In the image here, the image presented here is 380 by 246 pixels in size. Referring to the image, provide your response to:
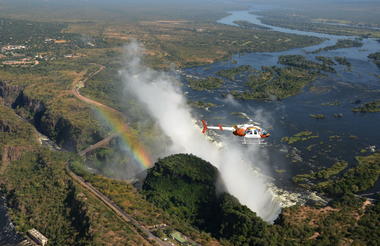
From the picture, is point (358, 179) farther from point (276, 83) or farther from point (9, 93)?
point (9, 93)

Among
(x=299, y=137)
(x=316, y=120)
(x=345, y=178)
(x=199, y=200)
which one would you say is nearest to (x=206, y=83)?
(x=316, y=120)

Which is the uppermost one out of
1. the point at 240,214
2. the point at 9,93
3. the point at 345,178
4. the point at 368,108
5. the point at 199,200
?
the point at 9,93

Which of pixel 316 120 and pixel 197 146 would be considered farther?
pixel 316 120

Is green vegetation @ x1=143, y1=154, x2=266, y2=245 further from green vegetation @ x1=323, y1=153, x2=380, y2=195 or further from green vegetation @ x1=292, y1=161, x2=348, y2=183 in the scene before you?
green vegetation @ x1=323, y1=153, x2=380, y2=195

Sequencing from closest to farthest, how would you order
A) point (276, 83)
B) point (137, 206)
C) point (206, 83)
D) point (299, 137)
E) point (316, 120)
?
point (137, 206), point (299, 137), point (316, 120), point (276, 83), point (206, 83)

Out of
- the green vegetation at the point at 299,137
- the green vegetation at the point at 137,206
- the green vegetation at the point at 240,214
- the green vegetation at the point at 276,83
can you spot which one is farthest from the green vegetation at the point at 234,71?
the green vegetation at the point at 137,206

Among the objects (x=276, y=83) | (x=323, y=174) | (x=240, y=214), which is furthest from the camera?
(x=276, y=83)

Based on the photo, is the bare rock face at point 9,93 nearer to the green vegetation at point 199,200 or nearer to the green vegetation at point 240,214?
the green vegetation at point 199,200

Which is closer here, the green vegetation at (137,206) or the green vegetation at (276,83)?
the green vegetation at (137,206)
